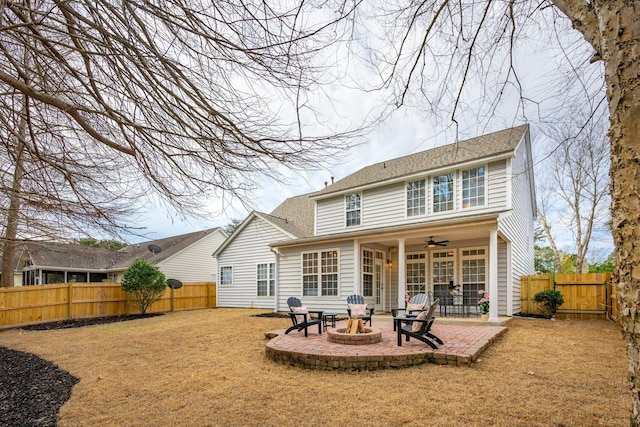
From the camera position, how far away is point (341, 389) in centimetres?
446

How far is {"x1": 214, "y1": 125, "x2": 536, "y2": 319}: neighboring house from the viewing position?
1016cm

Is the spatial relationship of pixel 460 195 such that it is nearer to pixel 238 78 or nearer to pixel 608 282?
pixel 608 282

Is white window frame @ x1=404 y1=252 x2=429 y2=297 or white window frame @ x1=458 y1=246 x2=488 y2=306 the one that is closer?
white window frame @ x1=458 y1=246 x2=488 y2=306

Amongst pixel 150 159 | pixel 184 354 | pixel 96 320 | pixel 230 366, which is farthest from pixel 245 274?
pixel 150 159

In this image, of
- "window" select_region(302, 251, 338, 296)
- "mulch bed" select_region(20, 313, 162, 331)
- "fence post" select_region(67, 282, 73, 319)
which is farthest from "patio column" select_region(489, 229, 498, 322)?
"fence post" select_region(67, 282, 73, 319)

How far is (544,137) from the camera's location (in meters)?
3.80

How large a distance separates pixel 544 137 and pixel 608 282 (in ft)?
30.2

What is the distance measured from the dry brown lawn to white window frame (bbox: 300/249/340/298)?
5.47 meters

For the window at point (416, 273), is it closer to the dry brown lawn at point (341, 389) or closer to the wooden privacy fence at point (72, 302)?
the dry brown lawn at point (341, 389)

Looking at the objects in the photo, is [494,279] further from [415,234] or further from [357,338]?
[357,338]

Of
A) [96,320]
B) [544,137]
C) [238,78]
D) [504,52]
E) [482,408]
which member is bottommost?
[96,320]

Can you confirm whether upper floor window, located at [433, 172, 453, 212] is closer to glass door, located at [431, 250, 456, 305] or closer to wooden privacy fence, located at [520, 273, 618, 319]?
glass door, located at [431, 250, 456, 305]

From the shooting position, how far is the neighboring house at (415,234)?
10.2 m

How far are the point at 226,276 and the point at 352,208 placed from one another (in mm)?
7960
